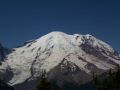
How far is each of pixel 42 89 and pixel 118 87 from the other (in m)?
23.4

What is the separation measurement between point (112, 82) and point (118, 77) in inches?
171

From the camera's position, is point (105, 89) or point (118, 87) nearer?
point (118, 87)

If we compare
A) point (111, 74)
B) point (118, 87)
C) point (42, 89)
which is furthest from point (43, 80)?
point (111, 74)

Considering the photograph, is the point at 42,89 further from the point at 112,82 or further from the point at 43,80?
the point at 112,82

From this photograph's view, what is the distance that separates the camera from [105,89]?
425 feet

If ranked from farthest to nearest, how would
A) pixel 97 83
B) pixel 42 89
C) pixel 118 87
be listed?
pixel 97 83
pixel 118 87
pixel 42 89

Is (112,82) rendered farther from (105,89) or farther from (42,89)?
(42,89)

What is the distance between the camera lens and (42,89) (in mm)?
105938

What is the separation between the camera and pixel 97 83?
5084 inches

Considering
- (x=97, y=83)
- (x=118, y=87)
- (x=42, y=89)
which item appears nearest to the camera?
(x=42, y=89)

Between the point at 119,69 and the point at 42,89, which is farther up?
the point at 119,69

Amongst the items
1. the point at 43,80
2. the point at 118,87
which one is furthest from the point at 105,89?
the point at 43,80

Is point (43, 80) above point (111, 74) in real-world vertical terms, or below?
below

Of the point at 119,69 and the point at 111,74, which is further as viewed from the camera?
the point at 111,74
